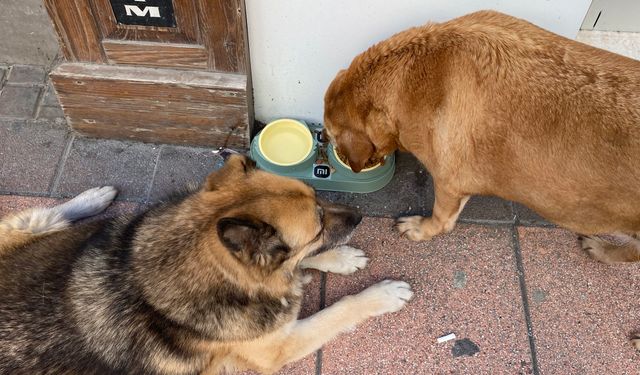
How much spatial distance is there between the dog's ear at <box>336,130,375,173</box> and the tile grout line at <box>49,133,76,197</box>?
7.46 feet

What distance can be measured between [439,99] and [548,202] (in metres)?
0.85

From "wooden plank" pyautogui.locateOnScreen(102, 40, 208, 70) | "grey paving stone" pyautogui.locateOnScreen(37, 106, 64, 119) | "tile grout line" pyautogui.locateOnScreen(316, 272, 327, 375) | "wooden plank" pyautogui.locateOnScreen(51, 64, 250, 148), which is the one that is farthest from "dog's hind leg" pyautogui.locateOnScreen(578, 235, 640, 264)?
"grey paving stone" pyautogui.locateOnScreen(37, 106, 64, 119)

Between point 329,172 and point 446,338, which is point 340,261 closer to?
point 329,172

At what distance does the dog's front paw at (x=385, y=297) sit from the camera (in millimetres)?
3447

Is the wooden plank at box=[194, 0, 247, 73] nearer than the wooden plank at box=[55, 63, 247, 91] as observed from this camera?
Yes

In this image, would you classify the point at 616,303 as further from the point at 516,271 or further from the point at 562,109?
the point at 562,109

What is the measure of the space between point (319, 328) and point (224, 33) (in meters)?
1.97

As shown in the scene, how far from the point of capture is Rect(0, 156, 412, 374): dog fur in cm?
250

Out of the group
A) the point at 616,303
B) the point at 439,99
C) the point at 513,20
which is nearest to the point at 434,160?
the point at 439,99

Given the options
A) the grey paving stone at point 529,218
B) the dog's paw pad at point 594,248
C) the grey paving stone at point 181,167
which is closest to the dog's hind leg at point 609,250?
the dog's paw pad at point 594,248

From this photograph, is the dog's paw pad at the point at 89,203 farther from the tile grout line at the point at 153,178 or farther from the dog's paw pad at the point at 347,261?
the dog's paw pad at the point at 347,261

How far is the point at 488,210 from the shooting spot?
12.8 ft

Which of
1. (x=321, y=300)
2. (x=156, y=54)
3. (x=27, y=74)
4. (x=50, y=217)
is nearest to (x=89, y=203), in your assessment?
(x=50, y=217)

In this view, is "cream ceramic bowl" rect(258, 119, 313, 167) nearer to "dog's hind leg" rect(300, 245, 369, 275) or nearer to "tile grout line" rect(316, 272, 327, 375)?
"dog's hind leg" rect(300, 245, 369, 275)
